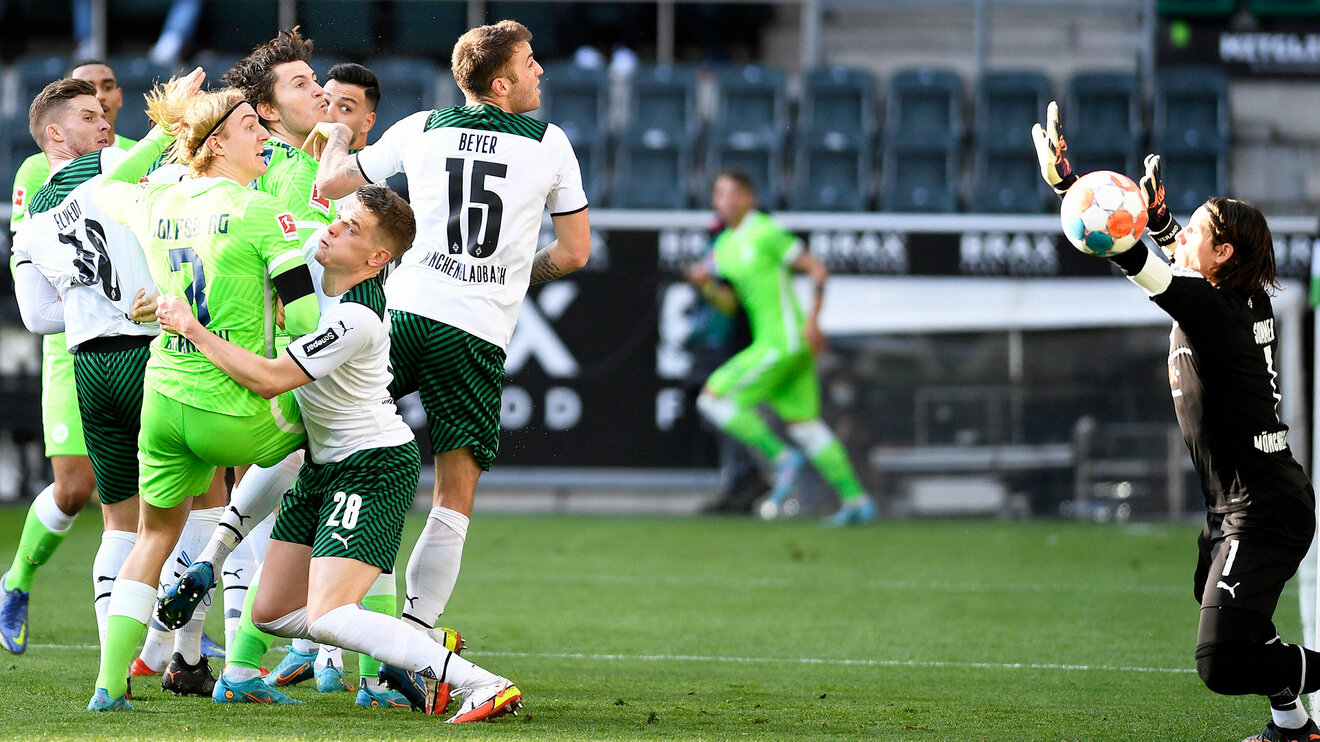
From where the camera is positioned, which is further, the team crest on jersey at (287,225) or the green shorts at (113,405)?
the green shorts at (113,405)

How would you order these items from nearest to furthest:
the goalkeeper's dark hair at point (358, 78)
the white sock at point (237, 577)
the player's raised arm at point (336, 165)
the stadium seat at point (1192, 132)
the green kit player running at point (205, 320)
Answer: the green kit player running at point (205, 320) → the player's raised arm at point (336, 165) → the white sock at point (237, 577) → the goalkeeper's dark hair at point (358, 78) → the stadium seat at point (1192, 132)

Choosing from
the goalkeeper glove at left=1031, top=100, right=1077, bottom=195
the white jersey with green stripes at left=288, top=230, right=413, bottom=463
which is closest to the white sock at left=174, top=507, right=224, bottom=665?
the white jersey with green stripes at left=288, top=230, right=413, bottom=463

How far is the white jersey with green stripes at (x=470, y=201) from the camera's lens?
4539 mm

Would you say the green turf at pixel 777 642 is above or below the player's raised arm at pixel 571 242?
below

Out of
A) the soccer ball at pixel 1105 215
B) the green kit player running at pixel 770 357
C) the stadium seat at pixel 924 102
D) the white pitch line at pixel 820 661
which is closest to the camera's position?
the soccer ball at pixel 1105 215

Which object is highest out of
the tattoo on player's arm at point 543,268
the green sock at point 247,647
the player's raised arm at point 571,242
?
the player's raised arm at point 571,242

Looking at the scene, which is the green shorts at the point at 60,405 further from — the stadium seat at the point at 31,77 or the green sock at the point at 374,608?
the stadium seat at the point at 31,77

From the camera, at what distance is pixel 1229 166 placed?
44.8ft

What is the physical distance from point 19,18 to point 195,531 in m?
12.7

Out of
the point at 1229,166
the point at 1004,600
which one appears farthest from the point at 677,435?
Result: the point at 1229,166

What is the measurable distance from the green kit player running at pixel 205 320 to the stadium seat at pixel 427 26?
1125 cm

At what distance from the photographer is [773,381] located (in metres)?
11.1

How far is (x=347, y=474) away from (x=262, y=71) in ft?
5.16

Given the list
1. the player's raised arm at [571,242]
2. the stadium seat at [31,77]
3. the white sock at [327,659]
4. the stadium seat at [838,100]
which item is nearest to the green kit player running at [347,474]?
the white sock at [327,659]
